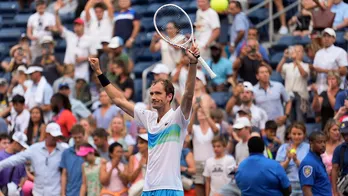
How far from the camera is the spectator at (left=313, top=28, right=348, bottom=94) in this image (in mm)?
16562

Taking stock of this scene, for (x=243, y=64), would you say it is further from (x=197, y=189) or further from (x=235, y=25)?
(x=197, y=189)

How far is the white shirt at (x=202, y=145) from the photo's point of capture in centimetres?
1582

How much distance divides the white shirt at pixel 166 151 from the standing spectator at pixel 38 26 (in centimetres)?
1094

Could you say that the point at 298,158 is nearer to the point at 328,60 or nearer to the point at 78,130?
the point at 328,60

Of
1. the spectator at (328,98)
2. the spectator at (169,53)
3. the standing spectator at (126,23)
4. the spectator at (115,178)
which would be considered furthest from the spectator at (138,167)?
the standing spectator at (126,23)

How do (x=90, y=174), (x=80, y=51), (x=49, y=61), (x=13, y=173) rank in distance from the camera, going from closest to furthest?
(x=90, y=174) → (x=13, y=173) → (x=80, y=51) → (x=49, y=61)

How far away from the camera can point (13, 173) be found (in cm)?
1527

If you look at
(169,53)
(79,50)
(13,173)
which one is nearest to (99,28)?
(79,50)

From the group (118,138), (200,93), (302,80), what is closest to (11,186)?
(118,138)

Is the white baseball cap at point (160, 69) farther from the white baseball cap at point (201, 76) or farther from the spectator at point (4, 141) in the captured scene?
the spectator at point (4, 141)

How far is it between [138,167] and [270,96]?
2.99 m

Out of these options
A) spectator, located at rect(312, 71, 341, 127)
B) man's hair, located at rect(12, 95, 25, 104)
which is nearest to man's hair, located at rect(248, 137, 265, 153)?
spectator, located at rect(312, 71, 341, 127)

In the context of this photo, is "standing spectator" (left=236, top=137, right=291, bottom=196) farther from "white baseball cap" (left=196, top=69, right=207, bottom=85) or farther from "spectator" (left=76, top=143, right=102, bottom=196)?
"white baseball cap" (left=196, top=69, right=207, bottom=85)

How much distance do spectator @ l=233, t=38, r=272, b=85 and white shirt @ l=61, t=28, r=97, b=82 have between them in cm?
335
